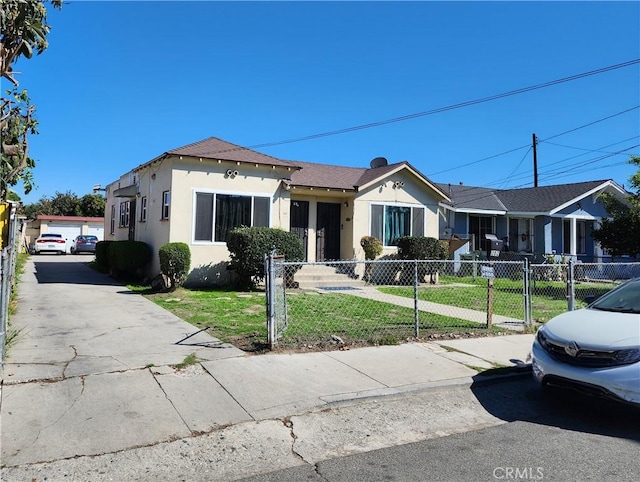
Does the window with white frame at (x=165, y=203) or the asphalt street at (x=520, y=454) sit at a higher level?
the window with white frame at (x=165, y=203)

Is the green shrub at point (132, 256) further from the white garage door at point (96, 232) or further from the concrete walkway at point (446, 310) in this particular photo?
the white garage door at point (96, 232)

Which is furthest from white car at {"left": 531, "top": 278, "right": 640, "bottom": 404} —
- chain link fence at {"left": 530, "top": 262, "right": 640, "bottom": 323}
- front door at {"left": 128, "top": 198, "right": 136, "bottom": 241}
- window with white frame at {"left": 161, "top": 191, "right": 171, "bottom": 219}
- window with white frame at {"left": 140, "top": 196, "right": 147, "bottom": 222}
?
front door at {"left": 128, "top": 198, "right": 136, "bottom": 241}

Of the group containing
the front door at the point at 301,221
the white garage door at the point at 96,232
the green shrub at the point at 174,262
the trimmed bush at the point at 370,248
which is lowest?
the green shrub at the point at 174,262

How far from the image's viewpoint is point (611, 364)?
4422mm

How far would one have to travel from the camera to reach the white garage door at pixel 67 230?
3890 centimetres

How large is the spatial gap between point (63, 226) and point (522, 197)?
35.9m

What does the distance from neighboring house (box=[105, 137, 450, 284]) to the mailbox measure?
4085 millimetres

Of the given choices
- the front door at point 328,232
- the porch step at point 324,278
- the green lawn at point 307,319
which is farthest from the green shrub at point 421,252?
the green lawn at point 307,319

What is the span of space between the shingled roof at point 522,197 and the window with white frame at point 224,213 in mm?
10919

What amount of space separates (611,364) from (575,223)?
2151 centimetres

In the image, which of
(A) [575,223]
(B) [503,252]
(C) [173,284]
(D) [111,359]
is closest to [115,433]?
(D) [111,359]

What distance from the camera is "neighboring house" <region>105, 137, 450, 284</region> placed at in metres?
13.9

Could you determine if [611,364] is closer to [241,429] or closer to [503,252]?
[241,429]

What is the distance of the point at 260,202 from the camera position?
48.6 ft
